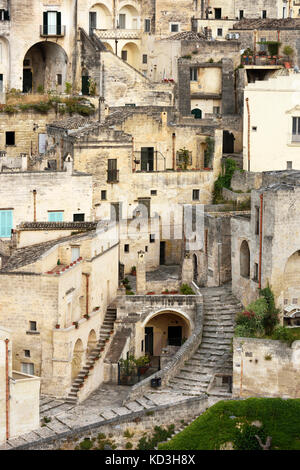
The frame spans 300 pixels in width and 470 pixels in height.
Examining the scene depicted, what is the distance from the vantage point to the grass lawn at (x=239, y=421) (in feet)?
195

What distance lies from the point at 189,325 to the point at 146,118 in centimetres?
1286

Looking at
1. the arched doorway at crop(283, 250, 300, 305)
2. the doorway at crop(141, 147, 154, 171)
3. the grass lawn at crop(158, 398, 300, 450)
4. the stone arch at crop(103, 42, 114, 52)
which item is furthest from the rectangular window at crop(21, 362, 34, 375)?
the stone arch at crop(103, 42, 114, 52)

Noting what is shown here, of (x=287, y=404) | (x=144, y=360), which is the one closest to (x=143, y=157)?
(x=144, y=360)

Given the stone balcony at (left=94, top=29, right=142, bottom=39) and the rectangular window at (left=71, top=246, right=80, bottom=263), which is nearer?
the rectangular window at (left=71, top=246, right=80, bottom=263)

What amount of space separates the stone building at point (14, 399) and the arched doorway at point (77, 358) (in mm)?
3835

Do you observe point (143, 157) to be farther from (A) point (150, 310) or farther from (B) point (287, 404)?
(B) point (287, 404)

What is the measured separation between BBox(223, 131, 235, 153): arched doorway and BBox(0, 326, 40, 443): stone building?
78.0ft

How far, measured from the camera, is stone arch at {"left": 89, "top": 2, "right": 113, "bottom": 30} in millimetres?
86688

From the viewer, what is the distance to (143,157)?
7688cm

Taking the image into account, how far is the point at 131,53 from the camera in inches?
3452

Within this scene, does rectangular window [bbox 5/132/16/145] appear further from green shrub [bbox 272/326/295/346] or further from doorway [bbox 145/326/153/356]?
green shrub [bbox 272/326/295/346]

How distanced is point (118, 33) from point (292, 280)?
26.0 m

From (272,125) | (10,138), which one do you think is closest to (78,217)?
(10,138)

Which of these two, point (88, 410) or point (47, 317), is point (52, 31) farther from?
point (88, 410)
